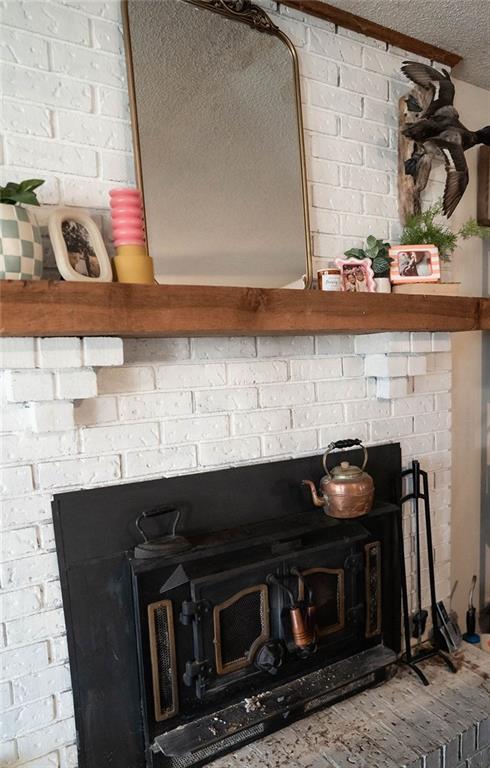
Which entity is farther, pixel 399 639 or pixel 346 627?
pixel 399 639

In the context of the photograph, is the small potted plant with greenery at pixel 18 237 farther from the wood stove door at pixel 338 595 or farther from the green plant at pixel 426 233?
the green plant at pixel 426 233

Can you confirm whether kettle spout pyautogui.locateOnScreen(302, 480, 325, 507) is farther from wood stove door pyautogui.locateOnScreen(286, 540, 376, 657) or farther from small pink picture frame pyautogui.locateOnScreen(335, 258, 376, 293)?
small pink picture frame pyautogui.locateOnScreen(335, 258, 376, 293)

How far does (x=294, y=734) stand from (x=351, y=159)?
178 cm

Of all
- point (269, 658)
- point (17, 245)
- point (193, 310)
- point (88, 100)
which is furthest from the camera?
point (269, 658)

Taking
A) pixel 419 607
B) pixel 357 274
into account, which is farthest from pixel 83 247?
pixel 419 607

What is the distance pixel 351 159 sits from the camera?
1.61 meters

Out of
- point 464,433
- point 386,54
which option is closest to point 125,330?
point 386,54

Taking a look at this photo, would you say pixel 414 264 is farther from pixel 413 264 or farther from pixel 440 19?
pixel 440 19

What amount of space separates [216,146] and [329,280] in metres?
0.49

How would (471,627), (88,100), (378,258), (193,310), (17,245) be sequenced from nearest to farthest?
(17,245) → (193,310) → (88,100) → (378,258) → (471,627)

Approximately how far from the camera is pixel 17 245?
97cm

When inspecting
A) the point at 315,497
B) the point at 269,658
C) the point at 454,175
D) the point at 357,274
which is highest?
the point at 454,175

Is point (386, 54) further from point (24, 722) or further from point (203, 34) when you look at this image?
point (24, 722)

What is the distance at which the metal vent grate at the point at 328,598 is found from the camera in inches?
57.7
